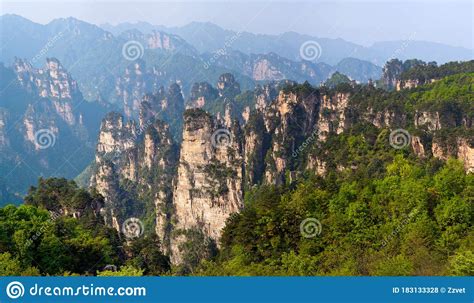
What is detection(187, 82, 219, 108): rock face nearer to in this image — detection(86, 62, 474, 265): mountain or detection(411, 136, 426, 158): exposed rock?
detection(86, 62, 474, 265): mountain

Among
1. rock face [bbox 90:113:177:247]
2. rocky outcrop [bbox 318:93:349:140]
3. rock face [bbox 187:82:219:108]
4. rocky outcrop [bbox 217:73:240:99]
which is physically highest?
rocky outcrop [bbox 217:73:240:99]

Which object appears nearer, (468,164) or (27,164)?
(468,164)

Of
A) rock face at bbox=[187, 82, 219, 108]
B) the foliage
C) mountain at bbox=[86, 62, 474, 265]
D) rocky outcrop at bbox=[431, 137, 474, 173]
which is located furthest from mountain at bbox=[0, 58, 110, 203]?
rocky outcrop at bbox=[431, 137, 474, 173]

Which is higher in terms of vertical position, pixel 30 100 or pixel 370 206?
→ pixel 30 100

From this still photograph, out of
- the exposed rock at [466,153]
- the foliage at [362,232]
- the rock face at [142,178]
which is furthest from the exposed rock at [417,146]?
the rock face at [142,178]

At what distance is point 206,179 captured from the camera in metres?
70.1

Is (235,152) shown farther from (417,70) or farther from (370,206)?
(417,70)

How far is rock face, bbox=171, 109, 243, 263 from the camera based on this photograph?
67688 mm

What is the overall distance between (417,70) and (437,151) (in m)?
64.8

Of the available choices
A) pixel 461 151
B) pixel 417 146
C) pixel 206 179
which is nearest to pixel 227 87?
pixel 206 179

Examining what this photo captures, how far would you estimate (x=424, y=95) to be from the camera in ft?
266

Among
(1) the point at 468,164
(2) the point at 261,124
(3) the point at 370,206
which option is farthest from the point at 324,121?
(3) the point at 370,206

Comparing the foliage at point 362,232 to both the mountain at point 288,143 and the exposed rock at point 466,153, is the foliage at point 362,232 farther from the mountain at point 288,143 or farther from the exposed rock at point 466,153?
the mountain at point 288,143

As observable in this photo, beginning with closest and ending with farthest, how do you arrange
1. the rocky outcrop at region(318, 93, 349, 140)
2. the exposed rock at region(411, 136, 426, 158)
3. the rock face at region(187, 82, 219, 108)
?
the exposed rock at region(411, 136, 426, 158) < the rocky outcrop at region(318, 93, 349, 140) < the rock face at region(187, 82, 219, 108)
